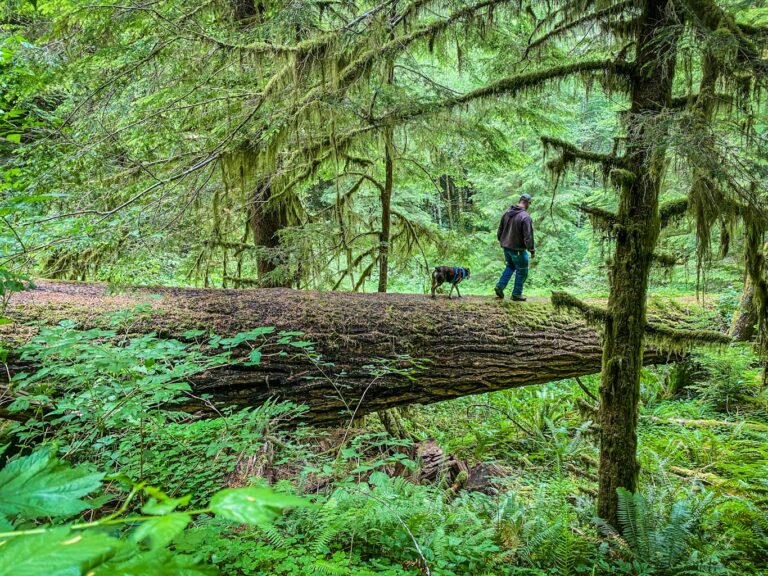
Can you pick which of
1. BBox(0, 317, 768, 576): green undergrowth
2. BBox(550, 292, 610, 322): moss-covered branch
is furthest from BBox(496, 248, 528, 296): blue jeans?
BBox(550, 292, 610, 322): moss-covered branch

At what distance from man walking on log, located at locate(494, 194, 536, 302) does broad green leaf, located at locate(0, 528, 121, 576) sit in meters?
6.26

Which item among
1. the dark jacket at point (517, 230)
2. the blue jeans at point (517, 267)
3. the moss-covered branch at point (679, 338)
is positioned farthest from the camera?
the blue jeans at point (517, 267)

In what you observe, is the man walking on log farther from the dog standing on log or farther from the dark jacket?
the dog standing on log

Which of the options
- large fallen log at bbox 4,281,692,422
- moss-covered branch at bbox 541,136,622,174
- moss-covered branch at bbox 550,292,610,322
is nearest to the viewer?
moss-covered branch at bbox 541,136,622,174

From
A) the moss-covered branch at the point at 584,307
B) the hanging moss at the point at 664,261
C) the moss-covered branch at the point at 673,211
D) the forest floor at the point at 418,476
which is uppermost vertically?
the moss-covered branch at the point at 673,211

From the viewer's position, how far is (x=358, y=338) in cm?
469

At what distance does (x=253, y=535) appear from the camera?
94.3 inches

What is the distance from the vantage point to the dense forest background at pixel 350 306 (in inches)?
101

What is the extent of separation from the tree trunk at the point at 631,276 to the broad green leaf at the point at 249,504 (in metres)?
3.24

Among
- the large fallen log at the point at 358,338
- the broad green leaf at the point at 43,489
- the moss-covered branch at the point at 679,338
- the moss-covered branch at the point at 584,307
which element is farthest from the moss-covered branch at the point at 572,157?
the broad green leaf at the point at 43,489

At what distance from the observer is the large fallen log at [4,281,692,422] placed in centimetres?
401

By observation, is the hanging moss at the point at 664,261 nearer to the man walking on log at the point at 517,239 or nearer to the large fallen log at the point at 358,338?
the large fallen log at the point at 358,338

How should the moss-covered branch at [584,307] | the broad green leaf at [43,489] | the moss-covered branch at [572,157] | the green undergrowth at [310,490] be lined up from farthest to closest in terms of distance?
the moss-covered branch at [584,307] → the moss-covered branch at [572,157] → the green undergrowth at [310,490] → the broad green leaf at [43,489]

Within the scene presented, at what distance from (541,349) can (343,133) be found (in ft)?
12.8
